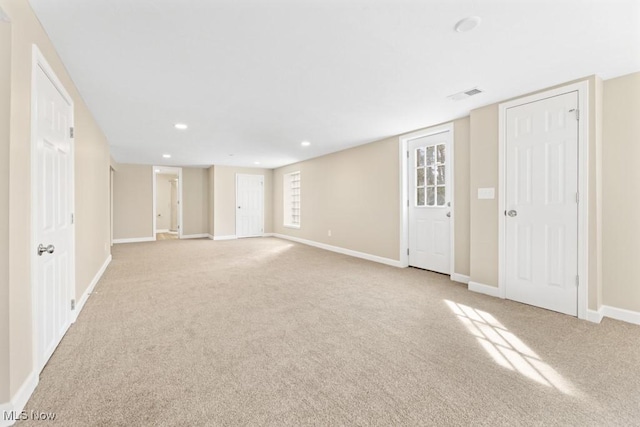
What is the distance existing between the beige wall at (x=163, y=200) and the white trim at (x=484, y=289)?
10.8m

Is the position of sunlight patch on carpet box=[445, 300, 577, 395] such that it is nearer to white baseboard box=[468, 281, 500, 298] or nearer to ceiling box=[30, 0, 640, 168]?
white baseboard box=[468, 281, 500, 298]

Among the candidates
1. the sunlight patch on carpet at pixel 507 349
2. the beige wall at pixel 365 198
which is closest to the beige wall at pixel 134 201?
the beige wall at pixel 365 198

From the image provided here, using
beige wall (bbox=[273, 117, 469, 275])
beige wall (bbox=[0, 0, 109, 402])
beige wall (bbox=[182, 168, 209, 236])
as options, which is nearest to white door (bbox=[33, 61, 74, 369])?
beige wall (bbox=[0, 0, 109, 402])

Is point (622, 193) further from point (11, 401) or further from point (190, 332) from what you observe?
point (11, 401)

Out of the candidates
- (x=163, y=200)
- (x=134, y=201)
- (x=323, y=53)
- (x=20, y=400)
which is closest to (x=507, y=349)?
(x=323, y=53)

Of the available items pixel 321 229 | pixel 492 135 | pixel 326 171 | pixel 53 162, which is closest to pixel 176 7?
pixel 53 162

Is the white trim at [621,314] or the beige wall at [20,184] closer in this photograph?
the beige wall at [20,184]

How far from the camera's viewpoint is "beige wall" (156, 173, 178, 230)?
433 inches

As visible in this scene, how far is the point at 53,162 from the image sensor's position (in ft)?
6.94

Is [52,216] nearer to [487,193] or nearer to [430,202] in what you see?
[487,193]

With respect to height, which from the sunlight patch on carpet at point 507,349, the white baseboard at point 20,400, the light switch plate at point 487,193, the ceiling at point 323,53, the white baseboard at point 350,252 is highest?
the ceiling at point 323,53

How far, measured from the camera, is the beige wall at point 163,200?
11008 millimetres

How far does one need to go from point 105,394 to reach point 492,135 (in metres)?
4.23

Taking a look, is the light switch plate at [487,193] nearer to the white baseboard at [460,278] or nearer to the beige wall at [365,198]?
the beige wall at [365,198]
